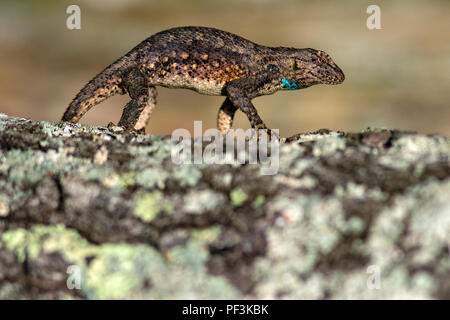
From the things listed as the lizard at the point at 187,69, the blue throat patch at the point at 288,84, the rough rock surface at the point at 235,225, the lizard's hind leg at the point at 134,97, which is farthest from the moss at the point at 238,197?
Result: the blue throat patch at the point at 288,84

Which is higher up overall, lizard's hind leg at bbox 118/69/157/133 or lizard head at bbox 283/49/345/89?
lizard head at bbox 283/49/345/89

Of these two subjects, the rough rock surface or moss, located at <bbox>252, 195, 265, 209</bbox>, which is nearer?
the rough rock surface

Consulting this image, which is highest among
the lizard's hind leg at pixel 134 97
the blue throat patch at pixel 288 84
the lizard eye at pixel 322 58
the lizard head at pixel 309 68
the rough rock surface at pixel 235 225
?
the lizard eye at pixel 322 58

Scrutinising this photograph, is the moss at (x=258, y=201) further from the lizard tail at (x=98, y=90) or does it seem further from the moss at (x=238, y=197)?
the lizard tail at (x=98, y=90)

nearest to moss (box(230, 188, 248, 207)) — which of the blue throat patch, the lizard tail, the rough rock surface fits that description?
the rough rock surface

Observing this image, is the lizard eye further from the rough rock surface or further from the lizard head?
the rough rock surface

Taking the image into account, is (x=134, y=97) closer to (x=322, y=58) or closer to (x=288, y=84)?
(x=288, y=84)

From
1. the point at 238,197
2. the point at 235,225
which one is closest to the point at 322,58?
the point at 238,197
